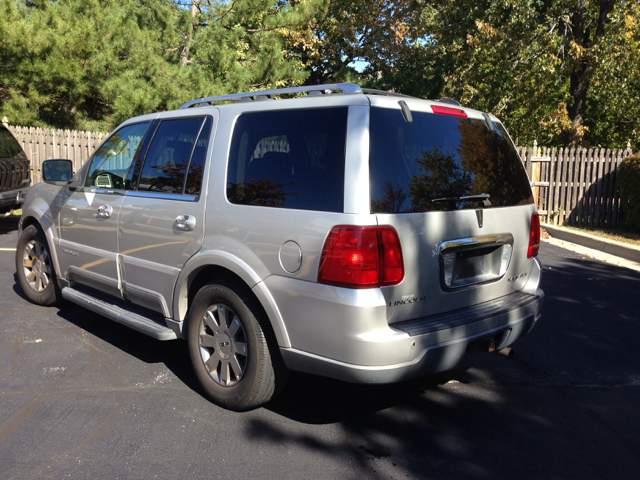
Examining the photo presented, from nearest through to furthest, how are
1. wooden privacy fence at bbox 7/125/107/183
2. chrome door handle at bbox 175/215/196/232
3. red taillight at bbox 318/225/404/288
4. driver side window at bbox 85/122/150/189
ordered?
red taillight at bbox 318/225/404/288 < chrome door handle at bbox 175/215/196/232 < driver side window at bbox 85/122/150/189 < wooden privacy fence at bbox 7/125/107/183

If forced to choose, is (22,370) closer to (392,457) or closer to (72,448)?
(72,448)

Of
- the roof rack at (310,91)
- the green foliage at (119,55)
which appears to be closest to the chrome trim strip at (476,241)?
the roof rack at (310,91)

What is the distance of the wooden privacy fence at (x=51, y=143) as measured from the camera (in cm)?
1416

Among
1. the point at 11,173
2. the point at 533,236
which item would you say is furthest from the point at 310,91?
the point at 11,173

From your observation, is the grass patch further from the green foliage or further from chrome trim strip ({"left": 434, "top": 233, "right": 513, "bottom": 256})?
the green foliage

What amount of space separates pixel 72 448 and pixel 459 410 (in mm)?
2359

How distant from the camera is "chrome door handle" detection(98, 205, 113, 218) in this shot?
452 cm

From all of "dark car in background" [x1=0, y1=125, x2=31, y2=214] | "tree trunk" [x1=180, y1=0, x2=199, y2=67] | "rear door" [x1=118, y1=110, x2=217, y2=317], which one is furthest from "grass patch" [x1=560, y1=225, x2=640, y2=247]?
"tree trunk" [x1=180, y1=0, x2=199, y2=67]

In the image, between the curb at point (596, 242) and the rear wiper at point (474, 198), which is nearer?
the rear wiper at point (474, 198)

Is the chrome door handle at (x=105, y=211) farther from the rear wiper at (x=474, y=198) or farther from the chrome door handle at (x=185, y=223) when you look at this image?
the rear wiper at (x=474, y=198)

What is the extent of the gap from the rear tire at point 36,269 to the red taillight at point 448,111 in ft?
12.7

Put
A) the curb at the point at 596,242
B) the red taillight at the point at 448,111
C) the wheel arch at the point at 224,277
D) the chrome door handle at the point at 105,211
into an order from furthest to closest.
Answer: the curb at the point at 596,242 < the chrome door handle at the point at 105,211 < the red taillight at the point at 448,111 < the wheel arch at the point at 224,277

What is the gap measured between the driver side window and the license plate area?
264 centimetres

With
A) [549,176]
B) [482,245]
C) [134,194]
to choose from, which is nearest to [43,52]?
[134,194]
